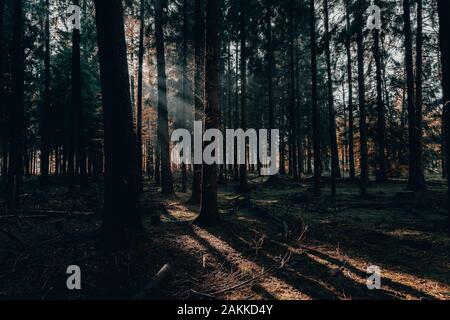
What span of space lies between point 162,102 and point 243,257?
37.0ft

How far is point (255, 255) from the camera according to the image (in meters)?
6.08

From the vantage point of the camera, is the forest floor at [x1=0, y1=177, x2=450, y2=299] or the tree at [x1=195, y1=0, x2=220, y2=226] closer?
the forest floor at [x1=0, y1=177, x2=450, y2=299]

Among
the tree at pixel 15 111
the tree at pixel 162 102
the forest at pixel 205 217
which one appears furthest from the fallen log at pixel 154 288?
the tree at pixel 162 102

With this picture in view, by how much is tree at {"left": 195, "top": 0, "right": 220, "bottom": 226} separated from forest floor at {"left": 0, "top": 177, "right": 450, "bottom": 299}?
527 millimetres

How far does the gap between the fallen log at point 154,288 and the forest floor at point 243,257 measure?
179 mm

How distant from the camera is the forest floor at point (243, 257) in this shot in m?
4.40

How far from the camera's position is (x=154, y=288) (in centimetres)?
409

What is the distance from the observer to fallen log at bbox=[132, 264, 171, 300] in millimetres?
3825

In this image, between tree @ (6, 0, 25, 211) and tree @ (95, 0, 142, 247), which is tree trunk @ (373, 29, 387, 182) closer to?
tree @ (95, 0, 142, 247)

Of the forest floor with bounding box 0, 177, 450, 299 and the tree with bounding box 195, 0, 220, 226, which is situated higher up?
the tree with bounding box 195, 0, 220, 226

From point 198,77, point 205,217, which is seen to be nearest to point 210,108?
point 205,217

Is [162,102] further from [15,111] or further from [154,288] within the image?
[154,288]

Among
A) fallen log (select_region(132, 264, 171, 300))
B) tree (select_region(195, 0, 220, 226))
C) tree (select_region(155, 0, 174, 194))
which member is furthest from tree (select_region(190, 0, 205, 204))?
fallen log (select_region(132, 264, 171, 300))
